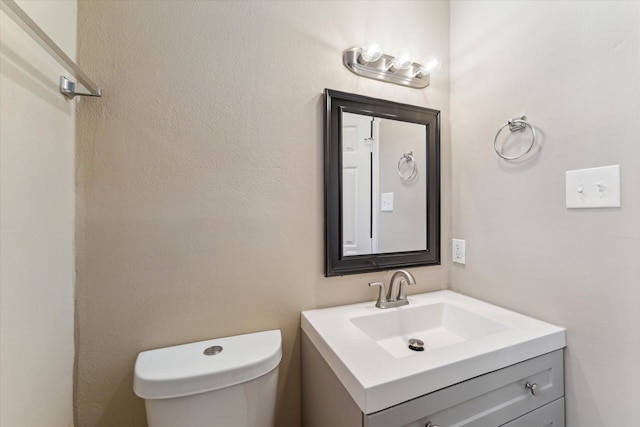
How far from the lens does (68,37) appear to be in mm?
793

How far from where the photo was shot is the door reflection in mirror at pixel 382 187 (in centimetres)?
116

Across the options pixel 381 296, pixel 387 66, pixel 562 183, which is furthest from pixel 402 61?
pixel 381 296

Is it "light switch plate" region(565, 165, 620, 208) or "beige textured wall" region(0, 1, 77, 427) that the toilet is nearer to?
"beige textured wall" region(0, 1, 77, 427)

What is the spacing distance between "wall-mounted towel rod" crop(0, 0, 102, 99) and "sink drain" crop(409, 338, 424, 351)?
1.37 metres

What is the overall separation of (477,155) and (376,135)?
488mm

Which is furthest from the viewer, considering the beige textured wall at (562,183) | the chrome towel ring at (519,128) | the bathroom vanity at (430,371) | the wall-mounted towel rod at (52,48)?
the chrome towel ring at (519,128)

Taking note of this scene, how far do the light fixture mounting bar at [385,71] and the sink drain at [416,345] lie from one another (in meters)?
1.15

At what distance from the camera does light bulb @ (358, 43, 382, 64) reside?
1.12 m

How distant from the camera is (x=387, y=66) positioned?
120 centimetres

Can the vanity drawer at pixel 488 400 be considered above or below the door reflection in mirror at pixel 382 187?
below

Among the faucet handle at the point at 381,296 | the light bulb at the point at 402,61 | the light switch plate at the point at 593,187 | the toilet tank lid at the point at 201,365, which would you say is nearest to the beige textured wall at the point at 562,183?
the light switch plate at the point at 593,187

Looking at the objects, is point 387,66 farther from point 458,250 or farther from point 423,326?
point 423,326

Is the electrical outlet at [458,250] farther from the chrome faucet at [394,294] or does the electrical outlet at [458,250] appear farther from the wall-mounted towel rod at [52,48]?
the wall-mounted towel rod at [52,48]

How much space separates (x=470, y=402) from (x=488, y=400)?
0.08m
